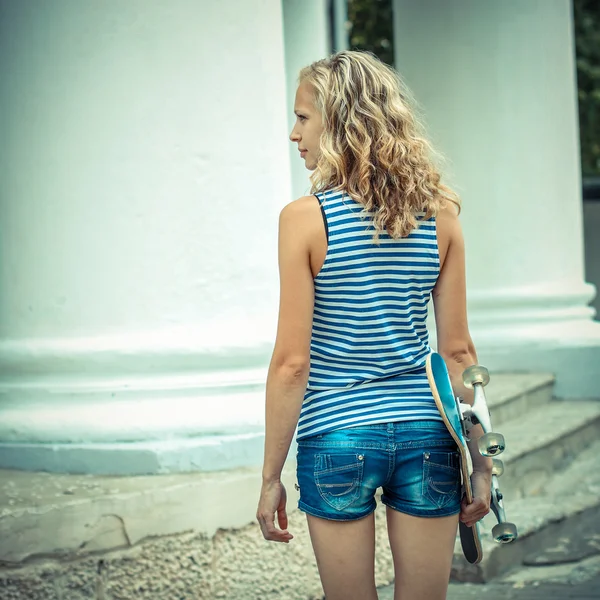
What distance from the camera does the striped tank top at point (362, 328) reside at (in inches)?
79.0

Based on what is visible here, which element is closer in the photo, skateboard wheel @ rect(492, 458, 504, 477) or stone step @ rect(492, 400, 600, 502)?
skateboard wheel @ rect(492, 458, 504, 477)

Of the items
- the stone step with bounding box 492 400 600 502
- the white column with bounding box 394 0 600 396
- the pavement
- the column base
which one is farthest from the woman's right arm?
the white column with bounding box 394 0 600 396

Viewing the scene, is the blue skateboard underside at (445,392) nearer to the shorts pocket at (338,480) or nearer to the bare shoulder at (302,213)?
the shorts pocket at (338,480)

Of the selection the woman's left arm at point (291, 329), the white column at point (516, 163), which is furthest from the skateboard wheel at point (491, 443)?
the white column at point (516, 163)

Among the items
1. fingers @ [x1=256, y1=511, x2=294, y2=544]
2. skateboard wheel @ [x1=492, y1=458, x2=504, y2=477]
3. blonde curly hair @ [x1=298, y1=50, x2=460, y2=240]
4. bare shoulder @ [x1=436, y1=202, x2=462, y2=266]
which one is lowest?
fingers @ [x1=256, y1=511, x2=294, y2=544]

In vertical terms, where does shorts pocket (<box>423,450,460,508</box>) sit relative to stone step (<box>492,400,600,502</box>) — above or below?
above

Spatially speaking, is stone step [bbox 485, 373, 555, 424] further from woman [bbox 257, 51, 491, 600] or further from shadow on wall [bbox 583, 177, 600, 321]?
woman [bbox 257, 51, 491, 600]

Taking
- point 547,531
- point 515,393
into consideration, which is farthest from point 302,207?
point 515,393

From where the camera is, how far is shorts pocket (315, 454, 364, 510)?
2.00 m

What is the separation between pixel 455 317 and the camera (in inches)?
87.4

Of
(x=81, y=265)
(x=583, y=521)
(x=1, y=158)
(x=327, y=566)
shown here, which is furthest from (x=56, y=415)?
(x=583, y=521)

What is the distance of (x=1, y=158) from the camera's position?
3619 millimetres

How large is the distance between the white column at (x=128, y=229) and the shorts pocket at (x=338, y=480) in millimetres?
1533

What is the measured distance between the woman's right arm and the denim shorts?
131 millimetres
